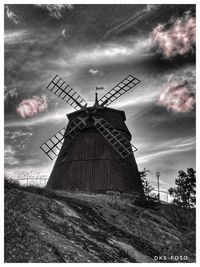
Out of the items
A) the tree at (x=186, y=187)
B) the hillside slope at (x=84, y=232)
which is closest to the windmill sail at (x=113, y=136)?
the hillside slope at (x=84, y=232)

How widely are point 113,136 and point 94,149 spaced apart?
5.90 ft

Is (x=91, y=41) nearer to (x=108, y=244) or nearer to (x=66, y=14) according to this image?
(x=66, y=14)

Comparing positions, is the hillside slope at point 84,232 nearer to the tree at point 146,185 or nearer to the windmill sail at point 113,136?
the windmill sail at point 113,136

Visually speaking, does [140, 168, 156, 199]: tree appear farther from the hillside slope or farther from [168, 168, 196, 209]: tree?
the hillside slope

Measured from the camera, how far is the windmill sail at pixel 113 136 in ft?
85.4

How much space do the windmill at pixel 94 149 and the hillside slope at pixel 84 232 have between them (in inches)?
156

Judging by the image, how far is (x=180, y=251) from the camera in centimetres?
1728

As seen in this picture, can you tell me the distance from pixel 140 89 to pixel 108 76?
2.96 m

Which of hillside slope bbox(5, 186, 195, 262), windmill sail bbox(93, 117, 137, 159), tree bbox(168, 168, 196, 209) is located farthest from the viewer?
tree bbox(168, 168, 196, 209)

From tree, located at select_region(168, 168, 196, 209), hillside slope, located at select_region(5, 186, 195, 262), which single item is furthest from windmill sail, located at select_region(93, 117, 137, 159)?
tree, located at select_region(168, 168, 196, 209)

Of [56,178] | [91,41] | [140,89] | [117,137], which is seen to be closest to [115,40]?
[91,41]

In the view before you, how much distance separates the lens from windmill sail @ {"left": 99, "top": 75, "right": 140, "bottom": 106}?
27.7m

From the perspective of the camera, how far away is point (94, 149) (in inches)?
1053

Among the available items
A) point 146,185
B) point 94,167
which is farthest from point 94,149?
point 146,185
